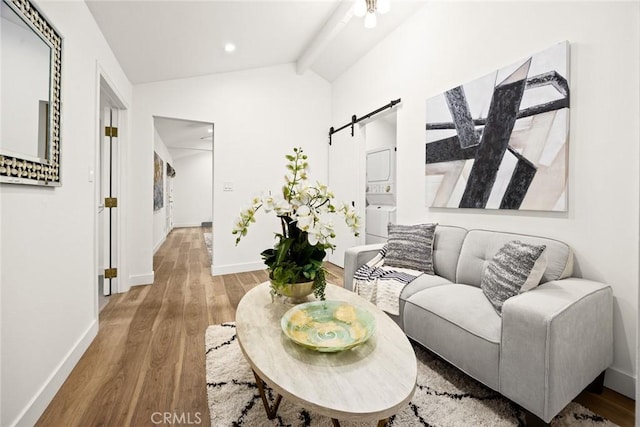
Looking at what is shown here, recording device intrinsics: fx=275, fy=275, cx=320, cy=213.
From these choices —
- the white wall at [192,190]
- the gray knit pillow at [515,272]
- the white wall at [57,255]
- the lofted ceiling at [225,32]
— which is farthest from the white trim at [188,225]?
the gray knit pillow at [515,272]

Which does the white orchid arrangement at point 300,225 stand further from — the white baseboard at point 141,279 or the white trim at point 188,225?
the white trim at point 188,225

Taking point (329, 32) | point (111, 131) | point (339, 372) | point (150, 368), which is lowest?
point (150, 368)

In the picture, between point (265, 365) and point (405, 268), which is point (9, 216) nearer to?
point (265, 365)

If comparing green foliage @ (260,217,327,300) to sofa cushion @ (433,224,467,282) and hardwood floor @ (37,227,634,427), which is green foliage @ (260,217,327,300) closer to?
hardwood floor @ (37,227,634,427)

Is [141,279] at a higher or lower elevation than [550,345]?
lower

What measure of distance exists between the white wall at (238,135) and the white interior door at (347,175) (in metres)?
0.26

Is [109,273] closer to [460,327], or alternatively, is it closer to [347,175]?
[347,175]

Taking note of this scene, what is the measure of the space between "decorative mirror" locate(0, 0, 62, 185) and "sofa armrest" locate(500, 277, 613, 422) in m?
2.15

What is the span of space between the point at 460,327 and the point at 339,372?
0.85 metres

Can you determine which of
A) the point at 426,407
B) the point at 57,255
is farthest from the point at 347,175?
the point at 57,255

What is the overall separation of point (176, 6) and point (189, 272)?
3020 millimetres

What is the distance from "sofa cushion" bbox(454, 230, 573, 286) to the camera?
5.15ft

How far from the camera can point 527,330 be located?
1142 millimetres

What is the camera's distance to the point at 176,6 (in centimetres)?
223
